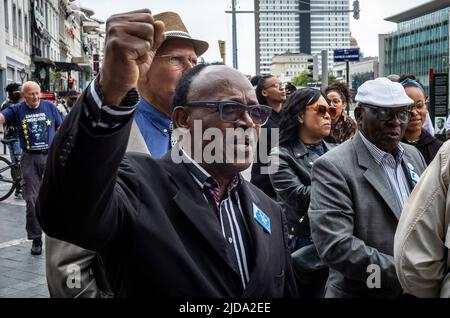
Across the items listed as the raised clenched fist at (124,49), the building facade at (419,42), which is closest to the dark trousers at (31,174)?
the raised clenched fist at (124,49)

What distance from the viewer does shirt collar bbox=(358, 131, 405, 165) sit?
9.70 feet

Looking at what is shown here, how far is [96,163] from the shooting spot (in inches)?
48.0

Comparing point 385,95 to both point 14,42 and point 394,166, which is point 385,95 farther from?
point 14,42

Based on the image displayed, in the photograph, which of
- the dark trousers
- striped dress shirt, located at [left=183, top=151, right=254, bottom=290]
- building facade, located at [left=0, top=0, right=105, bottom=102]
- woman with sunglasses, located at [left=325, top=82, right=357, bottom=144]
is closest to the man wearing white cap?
striped dress shirt, located at [left=183, top=151, right=254, bottom=290]

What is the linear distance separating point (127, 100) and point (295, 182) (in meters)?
2.76

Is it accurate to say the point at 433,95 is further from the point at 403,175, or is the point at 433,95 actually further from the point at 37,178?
the point at 403,175

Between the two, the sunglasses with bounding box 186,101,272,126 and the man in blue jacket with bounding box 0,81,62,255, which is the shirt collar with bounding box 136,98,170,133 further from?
the man in blue jacket with bounding box 0,81,62,255

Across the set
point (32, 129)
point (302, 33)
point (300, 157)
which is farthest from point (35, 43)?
point (302, 33)

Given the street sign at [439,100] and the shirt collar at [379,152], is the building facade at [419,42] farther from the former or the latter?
the shirt collar at [379,152]

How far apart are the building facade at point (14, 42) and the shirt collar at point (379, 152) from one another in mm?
28379

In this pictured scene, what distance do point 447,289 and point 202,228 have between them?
0.88 m

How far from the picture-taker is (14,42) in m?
34.1

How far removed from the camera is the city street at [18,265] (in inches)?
199

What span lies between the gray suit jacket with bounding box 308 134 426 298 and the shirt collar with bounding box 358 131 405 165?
0.09 ft
